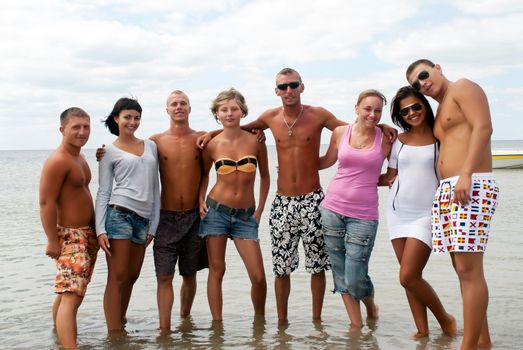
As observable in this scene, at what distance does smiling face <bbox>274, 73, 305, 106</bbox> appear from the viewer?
6.32 metres

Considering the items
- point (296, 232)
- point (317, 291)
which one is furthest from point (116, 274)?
point (317, 291)

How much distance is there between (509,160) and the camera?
1292 inches

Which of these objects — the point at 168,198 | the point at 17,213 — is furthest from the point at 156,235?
the point at 17,213

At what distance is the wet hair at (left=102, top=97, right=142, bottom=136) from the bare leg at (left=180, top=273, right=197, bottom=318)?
1.94 m

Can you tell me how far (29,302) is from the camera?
7945mm

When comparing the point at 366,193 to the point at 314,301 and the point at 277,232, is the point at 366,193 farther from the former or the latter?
the point at 314,301

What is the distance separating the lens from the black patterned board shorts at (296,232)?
20.7ft

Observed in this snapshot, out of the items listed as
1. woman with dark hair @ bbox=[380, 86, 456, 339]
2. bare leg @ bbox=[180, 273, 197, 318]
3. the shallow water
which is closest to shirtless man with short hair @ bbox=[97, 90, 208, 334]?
bare leg @ bbox=[180, 273, 197, 318]

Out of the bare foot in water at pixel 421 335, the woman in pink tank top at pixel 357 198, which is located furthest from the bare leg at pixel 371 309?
the bare foot in water at pixel 421 335

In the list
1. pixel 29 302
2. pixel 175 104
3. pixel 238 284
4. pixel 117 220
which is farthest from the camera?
pixel 238 284

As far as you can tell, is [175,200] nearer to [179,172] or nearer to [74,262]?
[179,172]

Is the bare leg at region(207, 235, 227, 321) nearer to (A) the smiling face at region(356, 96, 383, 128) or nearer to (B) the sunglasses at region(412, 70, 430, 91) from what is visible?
(A) the smiling face at region(356, 96, 383, 128)

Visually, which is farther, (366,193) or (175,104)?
(175,104)

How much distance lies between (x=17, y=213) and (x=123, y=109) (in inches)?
589
